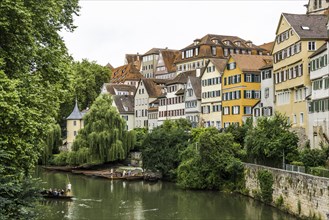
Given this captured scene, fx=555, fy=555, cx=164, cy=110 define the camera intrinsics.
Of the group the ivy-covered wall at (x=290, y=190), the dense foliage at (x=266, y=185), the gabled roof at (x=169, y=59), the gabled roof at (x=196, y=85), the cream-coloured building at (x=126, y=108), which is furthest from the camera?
the gabled roof at (x=169, y=59)

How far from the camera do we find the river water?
34062 millimetres

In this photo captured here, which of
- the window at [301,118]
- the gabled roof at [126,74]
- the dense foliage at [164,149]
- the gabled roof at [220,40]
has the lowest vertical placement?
the dense foliage at [164,149]

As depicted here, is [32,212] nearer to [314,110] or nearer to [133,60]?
[314,110]

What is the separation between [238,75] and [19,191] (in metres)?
48.1

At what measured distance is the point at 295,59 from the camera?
45812mm

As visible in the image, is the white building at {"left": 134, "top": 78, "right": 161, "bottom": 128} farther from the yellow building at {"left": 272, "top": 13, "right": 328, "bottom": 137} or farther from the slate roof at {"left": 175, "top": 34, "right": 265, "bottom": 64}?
the yellow building at {"left": 272, "top": 13, "right": 328, "bottom": 137}

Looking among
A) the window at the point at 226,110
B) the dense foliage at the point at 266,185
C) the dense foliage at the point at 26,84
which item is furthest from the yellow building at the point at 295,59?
the dense foliage at the point at 26,84

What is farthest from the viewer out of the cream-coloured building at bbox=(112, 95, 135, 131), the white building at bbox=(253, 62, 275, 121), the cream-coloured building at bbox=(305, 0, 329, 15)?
Result: the cream-coloured building at bbox=(112, 95, 135, 131)

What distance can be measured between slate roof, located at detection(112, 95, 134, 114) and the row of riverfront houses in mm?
162

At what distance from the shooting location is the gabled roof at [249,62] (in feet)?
197

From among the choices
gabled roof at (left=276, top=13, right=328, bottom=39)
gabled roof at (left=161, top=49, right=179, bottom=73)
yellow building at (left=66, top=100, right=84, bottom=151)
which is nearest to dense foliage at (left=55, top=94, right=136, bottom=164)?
yellow building at (left=66, top=100, right=84, bottom=151)

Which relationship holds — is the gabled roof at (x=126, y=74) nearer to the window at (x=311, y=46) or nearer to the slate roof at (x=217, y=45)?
the slate roof at (x=217, y=45)

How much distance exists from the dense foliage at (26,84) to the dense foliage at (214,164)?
24.4m

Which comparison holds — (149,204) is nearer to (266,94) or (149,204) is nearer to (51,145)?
(266,94)
